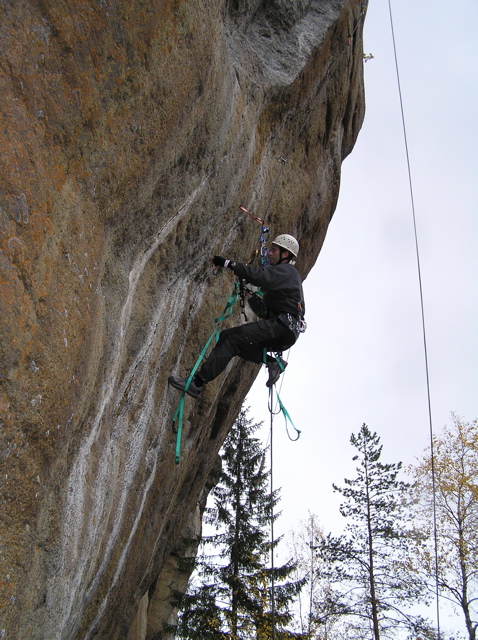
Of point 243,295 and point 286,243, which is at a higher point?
point 286,243

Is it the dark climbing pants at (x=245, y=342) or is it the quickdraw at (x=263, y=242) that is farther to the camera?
the quickdraw at (x=263, y=242)

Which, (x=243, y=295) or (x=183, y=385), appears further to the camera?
Result: (x=243, y=295)

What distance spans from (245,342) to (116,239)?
1956 mm

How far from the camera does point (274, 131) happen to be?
681 centimetres

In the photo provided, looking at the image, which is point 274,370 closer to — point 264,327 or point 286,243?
point 264,327

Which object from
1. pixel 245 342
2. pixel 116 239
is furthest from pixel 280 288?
pixel 116 239

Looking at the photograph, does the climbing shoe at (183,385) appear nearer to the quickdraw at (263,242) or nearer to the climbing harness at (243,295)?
the climbing harness at (243,295)

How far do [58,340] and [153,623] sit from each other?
11.3 metres

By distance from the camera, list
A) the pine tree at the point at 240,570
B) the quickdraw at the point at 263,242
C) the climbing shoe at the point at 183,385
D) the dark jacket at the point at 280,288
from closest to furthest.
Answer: the climbing shoe at the point at 183,385
the dark jacket at the point at 280,288
the quickdraw at the point at 263,242
the pine tree at the point at 240,570

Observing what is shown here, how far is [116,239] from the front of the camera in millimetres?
4309

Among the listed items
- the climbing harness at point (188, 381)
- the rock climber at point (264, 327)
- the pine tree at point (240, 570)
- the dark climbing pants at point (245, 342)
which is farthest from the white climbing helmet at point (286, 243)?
the pine tree at point (240, 570)

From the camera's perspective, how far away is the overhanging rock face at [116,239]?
3125 mm

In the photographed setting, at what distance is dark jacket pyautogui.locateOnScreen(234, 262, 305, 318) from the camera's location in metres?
5.68

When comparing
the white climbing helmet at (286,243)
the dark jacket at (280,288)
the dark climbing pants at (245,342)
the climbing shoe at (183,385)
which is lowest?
the climbing shoe at (183,385)
